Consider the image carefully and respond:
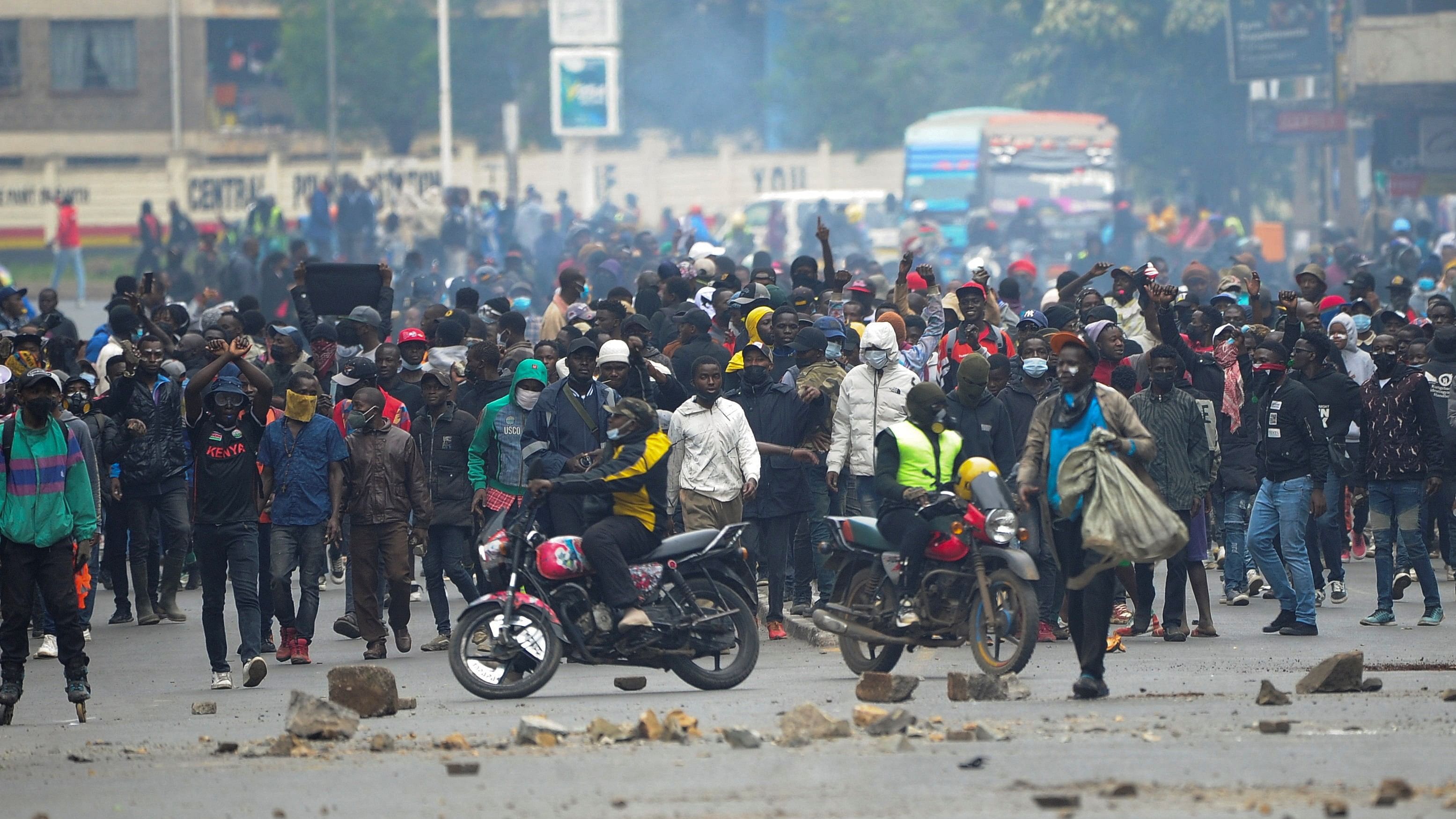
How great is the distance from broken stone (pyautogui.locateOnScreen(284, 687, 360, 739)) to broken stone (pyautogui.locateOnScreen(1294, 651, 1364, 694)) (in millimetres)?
4220

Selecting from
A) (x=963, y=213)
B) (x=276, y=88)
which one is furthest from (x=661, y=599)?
(x=276, y=88)

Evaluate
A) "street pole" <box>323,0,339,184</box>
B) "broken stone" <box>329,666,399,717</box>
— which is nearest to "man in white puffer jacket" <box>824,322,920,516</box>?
"broken stone" <box>329,666,399,717</box>

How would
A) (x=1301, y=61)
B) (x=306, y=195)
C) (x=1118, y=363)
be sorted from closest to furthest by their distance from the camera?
(x=1118, y=363) < (x=1301, y=61) < (x=306, y=195)

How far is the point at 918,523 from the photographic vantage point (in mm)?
10539

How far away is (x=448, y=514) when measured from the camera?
12.5 metres

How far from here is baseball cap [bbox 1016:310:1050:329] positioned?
14.1m

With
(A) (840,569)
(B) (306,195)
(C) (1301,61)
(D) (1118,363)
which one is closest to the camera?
(A) (840,569)

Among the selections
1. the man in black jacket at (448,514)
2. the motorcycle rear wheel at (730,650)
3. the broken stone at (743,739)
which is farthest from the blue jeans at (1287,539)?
the broken stone at (743,739)

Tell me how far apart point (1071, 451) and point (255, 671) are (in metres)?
4.36

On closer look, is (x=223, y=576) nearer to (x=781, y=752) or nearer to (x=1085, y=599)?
(x=781, y=752)

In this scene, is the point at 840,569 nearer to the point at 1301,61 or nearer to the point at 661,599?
the point at 661,599

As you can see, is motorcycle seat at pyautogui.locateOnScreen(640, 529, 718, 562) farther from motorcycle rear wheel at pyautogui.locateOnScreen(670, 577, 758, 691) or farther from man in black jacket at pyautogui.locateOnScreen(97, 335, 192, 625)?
man in black jacket at pyautogui.locateOnScreen(97, 335, 192, 625)

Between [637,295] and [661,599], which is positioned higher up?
[637,295]

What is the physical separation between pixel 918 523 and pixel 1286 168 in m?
42.3
